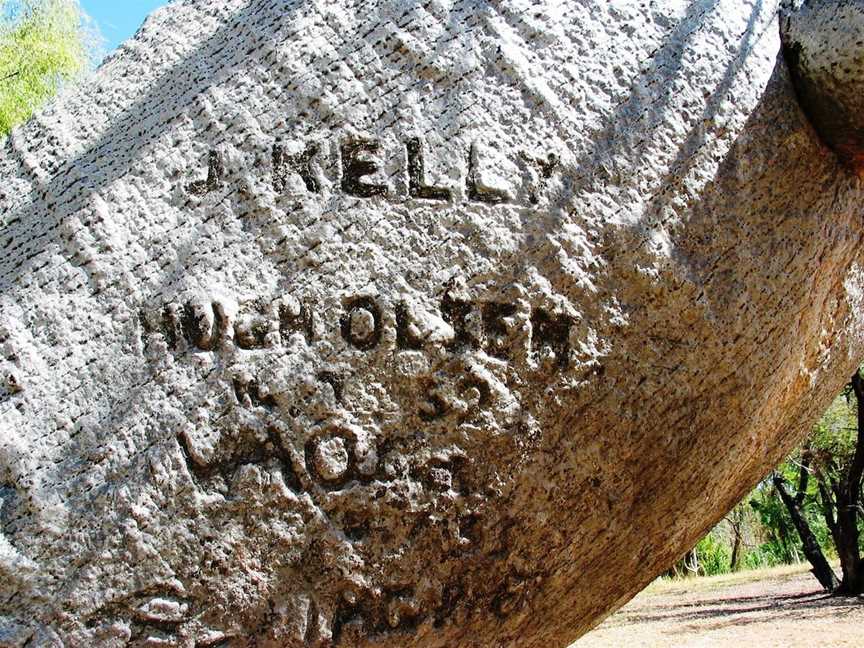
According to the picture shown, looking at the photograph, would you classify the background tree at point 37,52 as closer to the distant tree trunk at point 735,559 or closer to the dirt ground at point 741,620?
the dirt ground at point 741,620

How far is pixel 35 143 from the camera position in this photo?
1.94 meters

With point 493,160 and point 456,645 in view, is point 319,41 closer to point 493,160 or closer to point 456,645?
point 493,160

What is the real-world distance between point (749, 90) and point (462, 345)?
75 centimetres

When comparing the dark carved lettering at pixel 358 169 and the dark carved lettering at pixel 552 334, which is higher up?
the dark carved lettering at pixel 358 169

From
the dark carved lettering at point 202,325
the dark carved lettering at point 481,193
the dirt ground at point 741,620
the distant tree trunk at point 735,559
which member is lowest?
the distant tree trunk at point 735,559

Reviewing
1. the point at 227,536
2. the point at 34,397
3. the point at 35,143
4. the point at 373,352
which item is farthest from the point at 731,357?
the point at 35,143

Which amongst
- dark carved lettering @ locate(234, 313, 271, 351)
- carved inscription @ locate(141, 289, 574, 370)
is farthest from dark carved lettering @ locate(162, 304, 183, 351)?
dark carved lettering @ locate(234, 313, 271, 351)

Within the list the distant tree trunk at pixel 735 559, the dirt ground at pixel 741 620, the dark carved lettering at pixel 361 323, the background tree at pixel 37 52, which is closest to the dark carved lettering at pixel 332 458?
the dark carved lettering at pixel 361 323

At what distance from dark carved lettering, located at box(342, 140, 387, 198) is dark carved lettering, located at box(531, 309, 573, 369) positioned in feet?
1.16

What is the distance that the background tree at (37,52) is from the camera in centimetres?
1230

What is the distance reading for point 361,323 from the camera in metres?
1.62

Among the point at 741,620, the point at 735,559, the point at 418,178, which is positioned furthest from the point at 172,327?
the point at 735,559

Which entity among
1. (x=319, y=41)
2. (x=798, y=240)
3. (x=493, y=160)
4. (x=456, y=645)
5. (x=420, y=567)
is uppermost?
(x=319, y=41)

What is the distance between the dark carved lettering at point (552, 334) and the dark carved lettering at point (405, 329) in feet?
0.66
